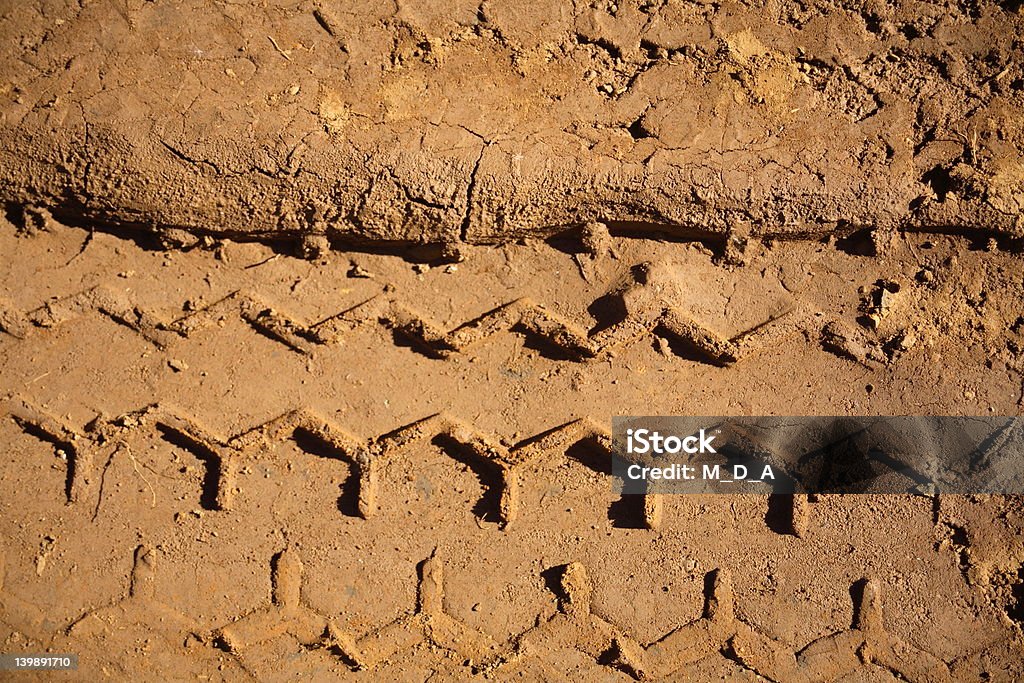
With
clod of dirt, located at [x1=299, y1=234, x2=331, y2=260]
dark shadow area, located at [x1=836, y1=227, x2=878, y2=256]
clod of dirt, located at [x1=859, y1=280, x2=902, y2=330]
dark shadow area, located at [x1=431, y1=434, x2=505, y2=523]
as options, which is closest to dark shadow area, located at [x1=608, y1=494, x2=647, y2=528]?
dark shadow area, located at [x1=431, y1=434, x2=505, y2=523]

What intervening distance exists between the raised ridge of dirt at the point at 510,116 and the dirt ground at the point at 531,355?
0.01m

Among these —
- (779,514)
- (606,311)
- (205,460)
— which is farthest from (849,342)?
(205,460)

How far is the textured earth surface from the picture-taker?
87.4 inches

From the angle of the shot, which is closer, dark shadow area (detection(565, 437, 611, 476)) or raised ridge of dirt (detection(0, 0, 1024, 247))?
raised ridge of dirt (detection(0, 0, 1024, 247))

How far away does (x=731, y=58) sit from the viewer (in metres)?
2.17

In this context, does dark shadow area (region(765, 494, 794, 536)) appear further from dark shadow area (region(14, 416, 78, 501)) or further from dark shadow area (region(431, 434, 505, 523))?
dark shadow area (region(14, 416, 78, 501))

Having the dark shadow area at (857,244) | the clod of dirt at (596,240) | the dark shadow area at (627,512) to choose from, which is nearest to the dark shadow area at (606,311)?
the clod of dirt at (596,240)

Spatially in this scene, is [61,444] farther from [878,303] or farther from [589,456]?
[878,303]

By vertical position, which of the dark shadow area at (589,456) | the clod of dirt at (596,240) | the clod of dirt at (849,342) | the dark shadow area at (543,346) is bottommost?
the dark shadow area at (589,456)

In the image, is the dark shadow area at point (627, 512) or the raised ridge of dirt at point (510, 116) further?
the dark shadow area at point (627, 512)

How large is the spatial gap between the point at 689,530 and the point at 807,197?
3.28ft

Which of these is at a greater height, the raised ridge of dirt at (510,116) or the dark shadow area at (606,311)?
the raised ridge of dirt at (510,116)

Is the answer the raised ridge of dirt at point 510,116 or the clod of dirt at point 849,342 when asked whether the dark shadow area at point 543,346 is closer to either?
the raised ridge of dirt at point 510,116

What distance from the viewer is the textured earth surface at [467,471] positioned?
7.28 feet
